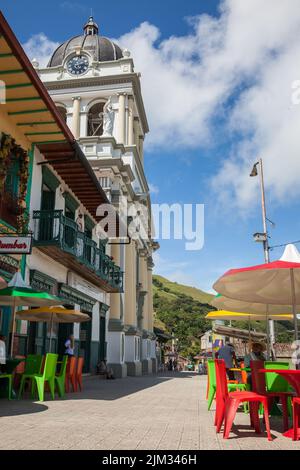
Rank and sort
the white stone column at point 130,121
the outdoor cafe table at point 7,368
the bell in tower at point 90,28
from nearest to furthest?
the outdoor cafe table at point 7,368 < the white stone column at point 130,121 < the bell in tower at point 90,28

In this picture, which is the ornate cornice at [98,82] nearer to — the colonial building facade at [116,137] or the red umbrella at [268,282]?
the colonial building facade at [116,137]

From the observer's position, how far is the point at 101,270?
1870 centimetres

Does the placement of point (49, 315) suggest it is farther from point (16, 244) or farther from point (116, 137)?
point (116, 137)

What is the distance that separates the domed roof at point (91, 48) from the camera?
3136cm

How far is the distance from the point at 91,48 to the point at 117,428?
31007mm

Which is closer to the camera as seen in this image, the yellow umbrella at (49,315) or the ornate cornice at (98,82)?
the yellow umbrella at (49,315)

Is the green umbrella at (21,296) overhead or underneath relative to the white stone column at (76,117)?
underneath

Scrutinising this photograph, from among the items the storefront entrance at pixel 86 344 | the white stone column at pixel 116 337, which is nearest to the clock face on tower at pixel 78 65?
the white stone column at pixel 116 337

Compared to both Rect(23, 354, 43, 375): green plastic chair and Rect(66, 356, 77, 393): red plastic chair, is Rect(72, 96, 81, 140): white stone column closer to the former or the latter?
Rect(66, 356, 77, 393): red plastic chair

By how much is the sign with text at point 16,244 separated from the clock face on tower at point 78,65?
23.6m

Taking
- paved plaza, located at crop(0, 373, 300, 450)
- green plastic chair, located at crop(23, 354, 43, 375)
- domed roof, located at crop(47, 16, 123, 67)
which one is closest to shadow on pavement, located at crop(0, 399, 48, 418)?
paved plaza, located at crop(0, 373, 300, 450)

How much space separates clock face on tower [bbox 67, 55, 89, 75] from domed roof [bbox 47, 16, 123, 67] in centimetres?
60

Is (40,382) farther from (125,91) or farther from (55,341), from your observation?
(125,91)

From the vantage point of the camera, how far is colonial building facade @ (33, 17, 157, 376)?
2369 cm
